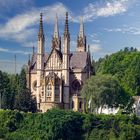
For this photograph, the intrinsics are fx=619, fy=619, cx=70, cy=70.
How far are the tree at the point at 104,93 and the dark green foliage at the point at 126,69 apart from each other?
4.23m

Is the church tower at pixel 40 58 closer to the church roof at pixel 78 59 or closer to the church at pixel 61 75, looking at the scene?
the church at pixel 61 75

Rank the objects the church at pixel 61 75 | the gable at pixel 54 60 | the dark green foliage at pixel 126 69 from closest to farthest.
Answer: the church at pixel 61 75, the gable at pixel 54 60, the dark green foliage at pixel 126 69

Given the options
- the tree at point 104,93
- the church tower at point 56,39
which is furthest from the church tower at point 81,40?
the tree at point 104,93

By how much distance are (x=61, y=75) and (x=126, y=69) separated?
410 inches

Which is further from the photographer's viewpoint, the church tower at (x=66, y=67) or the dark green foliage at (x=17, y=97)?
the church tower at (x=66, y=67)

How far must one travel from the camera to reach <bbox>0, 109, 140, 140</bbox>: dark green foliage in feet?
217

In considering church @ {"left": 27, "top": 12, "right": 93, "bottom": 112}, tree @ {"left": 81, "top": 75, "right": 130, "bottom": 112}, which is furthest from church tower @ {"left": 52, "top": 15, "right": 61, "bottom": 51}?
tree @ {"left": 81, "top": 75, "right": 130, "bottom": 112}

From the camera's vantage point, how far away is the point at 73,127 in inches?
2662

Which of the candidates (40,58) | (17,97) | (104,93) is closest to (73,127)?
(104,93)

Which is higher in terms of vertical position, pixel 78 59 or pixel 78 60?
pixel 78 59

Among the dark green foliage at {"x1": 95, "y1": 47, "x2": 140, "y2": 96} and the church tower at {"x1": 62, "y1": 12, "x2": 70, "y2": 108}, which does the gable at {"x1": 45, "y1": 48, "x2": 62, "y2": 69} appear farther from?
the dark green foliage at {"x1": 95, "y1": 47, "x2": 140, "y2": 96}

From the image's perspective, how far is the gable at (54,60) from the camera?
266 feet

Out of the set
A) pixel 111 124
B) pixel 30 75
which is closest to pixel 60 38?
pixel 30 75

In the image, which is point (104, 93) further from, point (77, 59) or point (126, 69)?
point (126, 69)
